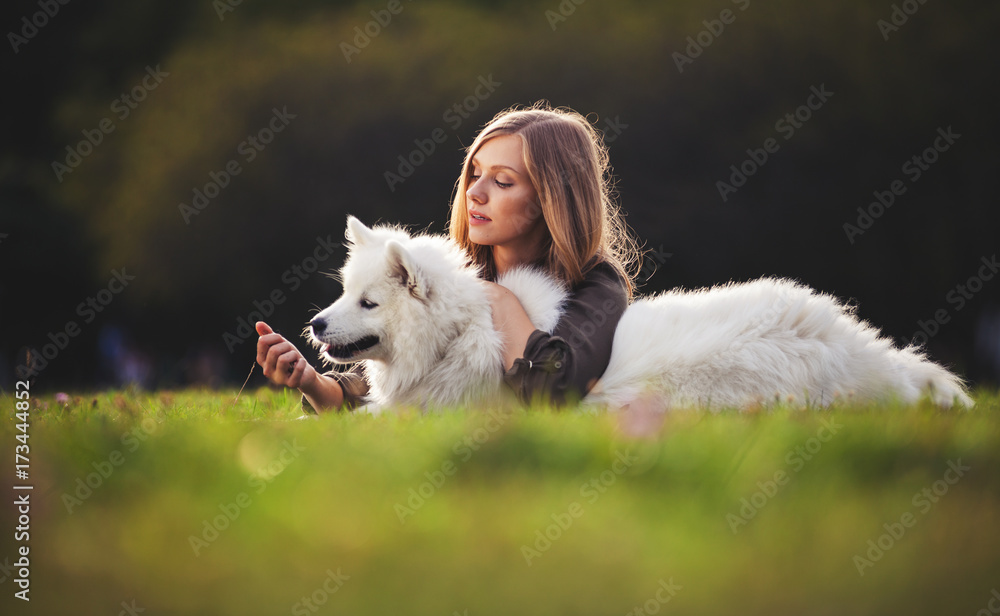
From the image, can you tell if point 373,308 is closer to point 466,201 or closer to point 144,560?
point 466,201

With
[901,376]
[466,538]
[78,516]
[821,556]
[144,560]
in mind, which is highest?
[901,376]

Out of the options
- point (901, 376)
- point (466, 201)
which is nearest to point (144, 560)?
point (466, 201)

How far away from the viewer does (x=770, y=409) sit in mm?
2830

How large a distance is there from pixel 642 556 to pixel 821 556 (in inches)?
13.2

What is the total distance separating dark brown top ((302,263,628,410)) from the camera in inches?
119

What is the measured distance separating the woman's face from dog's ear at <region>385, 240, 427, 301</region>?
59cm

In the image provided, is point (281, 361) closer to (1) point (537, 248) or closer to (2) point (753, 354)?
(1) point (537, 248)

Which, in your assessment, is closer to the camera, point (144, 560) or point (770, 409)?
point (144, 560)

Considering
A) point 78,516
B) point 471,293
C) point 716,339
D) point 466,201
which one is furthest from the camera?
point 466,201

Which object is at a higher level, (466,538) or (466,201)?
(466,201)

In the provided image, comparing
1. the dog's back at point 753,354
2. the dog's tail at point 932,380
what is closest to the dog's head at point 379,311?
the dog's back at point 753,354

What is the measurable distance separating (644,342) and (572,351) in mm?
310

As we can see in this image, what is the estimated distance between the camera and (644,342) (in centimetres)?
318

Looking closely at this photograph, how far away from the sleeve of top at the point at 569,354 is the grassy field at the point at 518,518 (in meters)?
0.69
